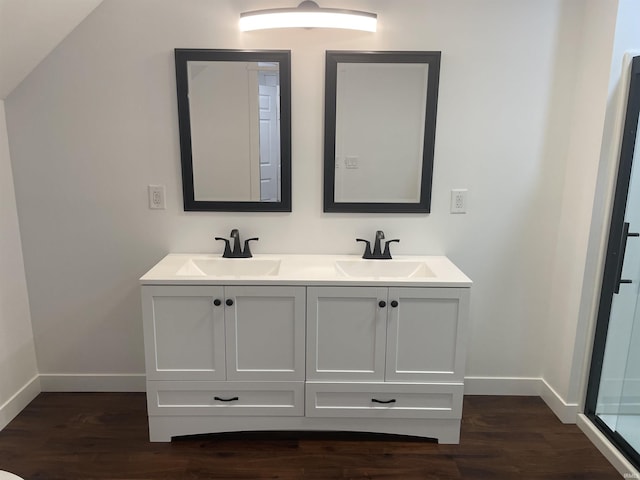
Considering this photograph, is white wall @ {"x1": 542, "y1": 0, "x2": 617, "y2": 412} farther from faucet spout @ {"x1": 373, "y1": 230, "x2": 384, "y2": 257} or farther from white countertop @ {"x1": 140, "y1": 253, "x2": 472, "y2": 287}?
faucet spout @ {"x1": 373, "y1": 230, "x2": 384, "y2": 257}

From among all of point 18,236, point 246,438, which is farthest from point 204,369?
point 18,236

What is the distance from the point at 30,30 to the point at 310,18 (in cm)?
125

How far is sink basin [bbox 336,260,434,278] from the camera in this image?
241 cm

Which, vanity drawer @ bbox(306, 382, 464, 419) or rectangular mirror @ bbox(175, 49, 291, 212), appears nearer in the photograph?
vanity drawer @ bbox(306, 382, 464, 419)

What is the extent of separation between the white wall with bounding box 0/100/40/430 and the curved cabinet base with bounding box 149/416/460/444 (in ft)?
2.67

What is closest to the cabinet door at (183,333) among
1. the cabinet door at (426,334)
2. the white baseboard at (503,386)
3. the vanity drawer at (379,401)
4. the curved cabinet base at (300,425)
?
the curved cabinet base at (300,425)

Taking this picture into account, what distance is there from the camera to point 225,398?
2.20m

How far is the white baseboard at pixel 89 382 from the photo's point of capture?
8.66ft

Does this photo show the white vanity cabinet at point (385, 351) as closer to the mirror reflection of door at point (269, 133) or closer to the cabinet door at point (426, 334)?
the cabinet door at point (426, 334)

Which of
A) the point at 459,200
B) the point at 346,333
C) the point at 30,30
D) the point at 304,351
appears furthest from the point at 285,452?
the point at 30,30

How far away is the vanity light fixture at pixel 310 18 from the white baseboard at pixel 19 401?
2249 mm

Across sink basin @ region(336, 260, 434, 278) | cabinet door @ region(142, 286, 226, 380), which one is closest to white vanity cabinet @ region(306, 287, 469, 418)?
sink basin @ region(336, 260, 434, 278)

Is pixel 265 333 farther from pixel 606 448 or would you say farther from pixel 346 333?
pixel 606 448

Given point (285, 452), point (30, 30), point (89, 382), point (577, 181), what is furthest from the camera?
point (89, 382)
